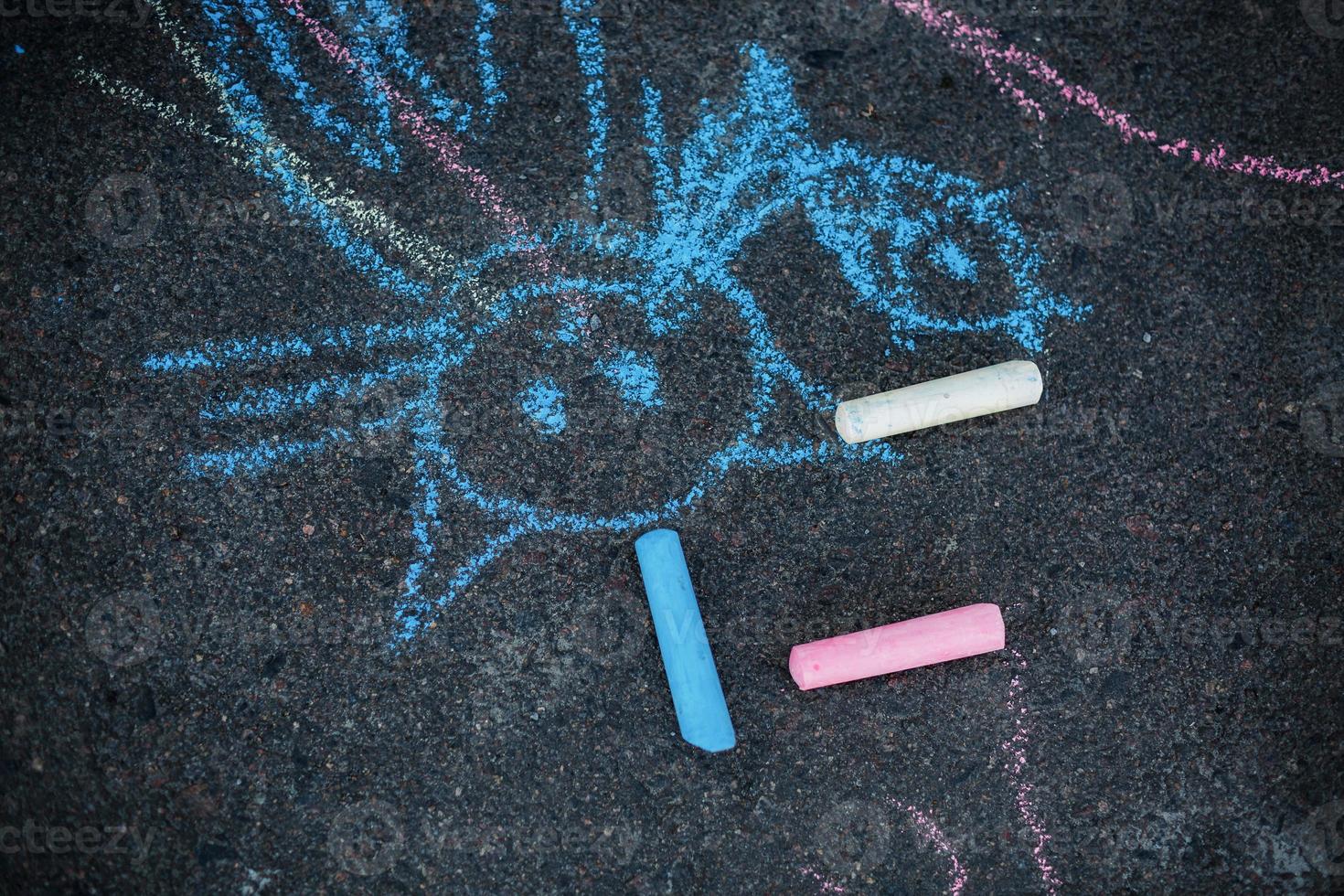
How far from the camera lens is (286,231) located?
2.16 m

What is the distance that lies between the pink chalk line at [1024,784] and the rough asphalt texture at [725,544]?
2cm

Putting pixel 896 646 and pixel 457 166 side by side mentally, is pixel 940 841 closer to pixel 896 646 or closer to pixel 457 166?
pixel 896 646

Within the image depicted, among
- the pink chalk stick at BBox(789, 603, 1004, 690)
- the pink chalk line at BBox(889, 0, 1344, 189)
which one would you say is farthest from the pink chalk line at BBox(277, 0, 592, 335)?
the pink chalk line at BBox(889, 0, 1344, 189)

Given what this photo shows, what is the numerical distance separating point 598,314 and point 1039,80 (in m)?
1.40

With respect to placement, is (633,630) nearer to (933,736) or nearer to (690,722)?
(690,722)

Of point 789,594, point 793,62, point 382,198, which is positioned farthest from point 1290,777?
point 382,198

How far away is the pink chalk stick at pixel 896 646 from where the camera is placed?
81.0 inches

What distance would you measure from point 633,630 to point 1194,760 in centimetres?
154

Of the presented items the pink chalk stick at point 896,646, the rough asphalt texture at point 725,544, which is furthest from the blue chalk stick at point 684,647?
the pink chalk stick at point 896,646

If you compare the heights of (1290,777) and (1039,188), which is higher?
(1039,188)

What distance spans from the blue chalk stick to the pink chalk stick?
22 cm

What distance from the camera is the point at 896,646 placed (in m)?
2.06

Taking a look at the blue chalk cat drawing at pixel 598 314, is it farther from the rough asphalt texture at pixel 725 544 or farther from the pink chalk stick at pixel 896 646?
the pink chalk stick at pixel 896 646

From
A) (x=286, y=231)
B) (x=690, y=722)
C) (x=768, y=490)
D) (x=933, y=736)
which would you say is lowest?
(x=933, y=736)
